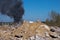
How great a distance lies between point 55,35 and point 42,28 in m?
0.66

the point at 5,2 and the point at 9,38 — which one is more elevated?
the point at 5,2

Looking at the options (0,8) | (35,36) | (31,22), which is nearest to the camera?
(35,36)

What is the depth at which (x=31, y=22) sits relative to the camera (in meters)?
8.32

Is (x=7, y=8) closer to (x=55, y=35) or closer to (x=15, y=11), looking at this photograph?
(x=15, y=11)

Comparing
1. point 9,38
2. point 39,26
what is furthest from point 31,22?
point 9,38

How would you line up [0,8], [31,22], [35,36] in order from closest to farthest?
[35,36] → [31,22] → [0,8]

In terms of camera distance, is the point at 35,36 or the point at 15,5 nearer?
the point at 35,36

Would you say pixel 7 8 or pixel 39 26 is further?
pixel 7 8

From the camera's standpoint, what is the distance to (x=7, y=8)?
103 feet

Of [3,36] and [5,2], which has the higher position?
[5,2]

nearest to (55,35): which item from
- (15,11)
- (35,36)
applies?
(35,36)

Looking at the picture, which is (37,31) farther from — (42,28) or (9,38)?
(9,38)

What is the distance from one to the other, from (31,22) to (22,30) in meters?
0.68

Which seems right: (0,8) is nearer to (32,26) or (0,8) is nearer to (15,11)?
(15,11)
